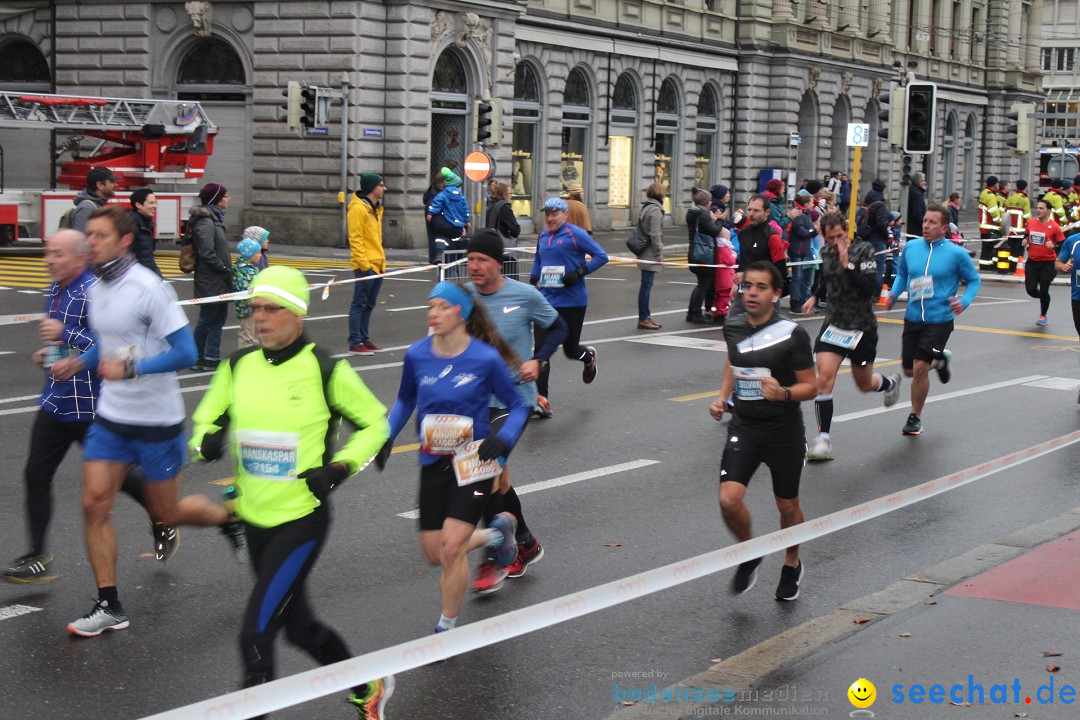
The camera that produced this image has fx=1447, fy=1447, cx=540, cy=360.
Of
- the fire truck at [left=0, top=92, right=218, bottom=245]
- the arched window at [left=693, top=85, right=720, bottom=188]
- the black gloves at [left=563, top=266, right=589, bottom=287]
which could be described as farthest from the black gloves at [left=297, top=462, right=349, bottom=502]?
the arched window at [left=693, top=85, right=720, bottom=188]

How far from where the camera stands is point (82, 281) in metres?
7.04

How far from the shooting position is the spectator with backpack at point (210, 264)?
44.8 feet

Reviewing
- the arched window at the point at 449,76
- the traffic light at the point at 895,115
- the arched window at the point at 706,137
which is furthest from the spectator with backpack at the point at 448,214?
the arched window at the point at 706,137

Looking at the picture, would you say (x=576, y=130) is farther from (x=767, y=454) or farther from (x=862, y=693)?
(x=862, y=693)

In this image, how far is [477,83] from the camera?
1348 inches

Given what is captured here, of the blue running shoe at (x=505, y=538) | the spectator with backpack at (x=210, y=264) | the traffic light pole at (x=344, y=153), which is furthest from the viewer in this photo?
the traffic light pole at (x=344, y=153)

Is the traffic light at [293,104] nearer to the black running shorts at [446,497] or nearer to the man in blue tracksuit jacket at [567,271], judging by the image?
the man in blue tracksuit jacket at [567,271]

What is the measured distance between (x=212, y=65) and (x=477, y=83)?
6.17 metres

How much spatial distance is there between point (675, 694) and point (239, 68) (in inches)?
1169

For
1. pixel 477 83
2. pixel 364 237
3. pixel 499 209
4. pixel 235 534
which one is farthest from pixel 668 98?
pixel 235 534

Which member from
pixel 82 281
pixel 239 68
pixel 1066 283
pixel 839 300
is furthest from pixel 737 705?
pixel 239 68

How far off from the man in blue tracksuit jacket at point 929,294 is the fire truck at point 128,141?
18813 millimetres

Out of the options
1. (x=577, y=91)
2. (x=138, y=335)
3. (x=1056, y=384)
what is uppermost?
(x=577, y=91)

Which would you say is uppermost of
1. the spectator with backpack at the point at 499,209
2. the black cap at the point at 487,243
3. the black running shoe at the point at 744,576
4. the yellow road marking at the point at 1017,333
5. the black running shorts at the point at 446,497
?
the spectator with backpack at the point at 499,209
